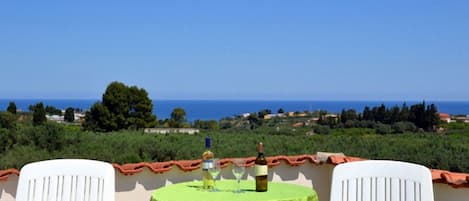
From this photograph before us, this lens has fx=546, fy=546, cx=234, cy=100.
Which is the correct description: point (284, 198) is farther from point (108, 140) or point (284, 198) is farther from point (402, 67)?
point (402, 67)

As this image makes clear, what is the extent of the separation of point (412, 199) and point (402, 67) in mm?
11145

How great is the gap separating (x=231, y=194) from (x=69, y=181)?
808mm

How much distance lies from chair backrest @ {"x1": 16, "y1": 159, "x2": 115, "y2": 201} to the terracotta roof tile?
1.94 feet

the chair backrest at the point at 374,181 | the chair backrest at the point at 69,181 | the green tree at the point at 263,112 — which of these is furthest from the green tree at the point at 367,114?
the chair backrest at the point at 69,181

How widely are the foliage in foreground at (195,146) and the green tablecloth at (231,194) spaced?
1807mm

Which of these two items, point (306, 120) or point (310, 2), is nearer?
point (306, 120)

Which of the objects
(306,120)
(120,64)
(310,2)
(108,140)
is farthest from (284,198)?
(120,64)

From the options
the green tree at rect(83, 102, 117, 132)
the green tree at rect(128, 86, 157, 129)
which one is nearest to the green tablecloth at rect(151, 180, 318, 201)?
the green tree at rect(83, 102, 117, 132)

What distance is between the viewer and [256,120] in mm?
8102

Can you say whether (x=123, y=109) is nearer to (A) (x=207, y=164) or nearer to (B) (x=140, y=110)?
(B) (x=140, y=110)

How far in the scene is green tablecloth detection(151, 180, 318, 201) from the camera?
2.60 m

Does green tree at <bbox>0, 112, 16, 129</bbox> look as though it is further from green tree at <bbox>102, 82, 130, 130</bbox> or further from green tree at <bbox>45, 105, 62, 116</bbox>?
green tree at <bbox>102, 82, 130, 130</bbox>

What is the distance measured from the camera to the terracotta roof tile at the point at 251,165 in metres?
3.01

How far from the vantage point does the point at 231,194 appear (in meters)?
2.73
